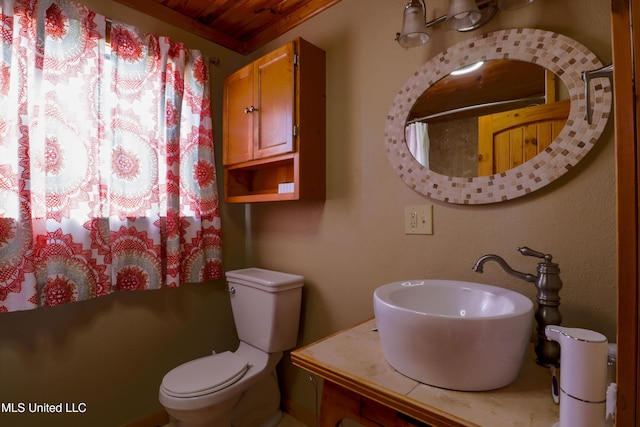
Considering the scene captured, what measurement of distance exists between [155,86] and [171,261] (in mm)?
922

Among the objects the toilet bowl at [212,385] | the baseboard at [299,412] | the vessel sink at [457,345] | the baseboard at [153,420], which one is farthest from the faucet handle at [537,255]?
the baseboard at [153,420]

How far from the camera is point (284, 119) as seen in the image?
5.09 ft

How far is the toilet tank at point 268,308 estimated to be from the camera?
161 centimetres

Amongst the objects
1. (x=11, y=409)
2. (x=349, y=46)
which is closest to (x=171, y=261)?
(x=11, y=409)

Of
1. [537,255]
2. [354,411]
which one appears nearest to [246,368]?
[354,411]

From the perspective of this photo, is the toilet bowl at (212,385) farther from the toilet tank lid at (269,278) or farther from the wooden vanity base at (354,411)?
the wooden vanity base at (354,411)

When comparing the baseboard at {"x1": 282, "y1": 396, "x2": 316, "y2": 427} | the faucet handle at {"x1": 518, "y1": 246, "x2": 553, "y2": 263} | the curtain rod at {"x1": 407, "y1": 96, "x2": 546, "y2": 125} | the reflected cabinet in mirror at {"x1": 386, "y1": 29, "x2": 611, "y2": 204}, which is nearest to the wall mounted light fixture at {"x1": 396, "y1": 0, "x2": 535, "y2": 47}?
the reflected cabinet in mirror at {"x1": 386, "y1": 29, "x2": 611, "y2": 204}

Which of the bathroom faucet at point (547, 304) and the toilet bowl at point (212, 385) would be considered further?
the toilet bowl at point (212, 385)

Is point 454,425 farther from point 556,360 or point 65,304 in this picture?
point 65,304

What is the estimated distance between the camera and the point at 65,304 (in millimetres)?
1438

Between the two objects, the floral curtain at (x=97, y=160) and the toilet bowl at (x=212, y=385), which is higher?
the floral curtain at (x=97, y=160)

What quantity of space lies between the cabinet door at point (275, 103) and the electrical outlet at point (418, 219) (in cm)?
62

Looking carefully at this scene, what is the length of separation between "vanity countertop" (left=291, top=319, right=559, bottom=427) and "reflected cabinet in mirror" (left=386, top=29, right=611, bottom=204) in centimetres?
58

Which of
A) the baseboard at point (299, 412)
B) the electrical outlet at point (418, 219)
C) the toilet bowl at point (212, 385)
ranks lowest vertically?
the baseboard at point (299, 412)
